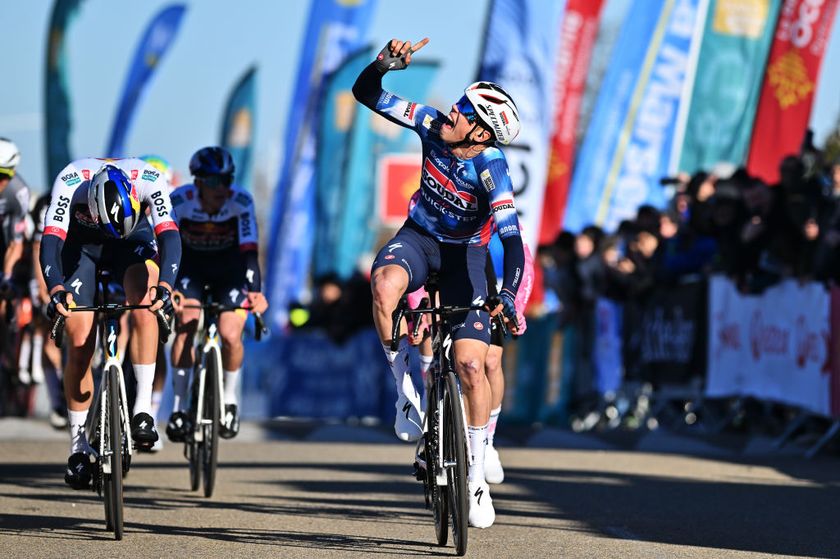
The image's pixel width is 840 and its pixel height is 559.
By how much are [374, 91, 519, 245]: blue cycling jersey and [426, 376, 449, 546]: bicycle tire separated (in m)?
0.85

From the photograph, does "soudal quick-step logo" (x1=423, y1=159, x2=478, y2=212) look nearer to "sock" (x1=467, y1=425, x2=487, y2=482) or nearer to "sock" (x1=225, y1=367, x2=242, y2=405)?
"sock" (x1=467, y1=425, x2=487, y2=482)

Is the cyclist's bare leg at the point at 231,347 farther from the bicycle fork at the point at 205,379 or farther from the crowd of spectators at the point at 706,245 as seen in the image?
the crowd of spectators at the point at 706,245

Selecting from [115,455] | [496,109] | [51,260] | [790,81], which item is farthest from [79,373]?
[790,81]

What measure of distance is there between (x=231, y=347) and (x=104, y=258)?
7.16ft

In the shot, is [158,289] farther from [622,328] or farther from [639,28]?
[639,28]

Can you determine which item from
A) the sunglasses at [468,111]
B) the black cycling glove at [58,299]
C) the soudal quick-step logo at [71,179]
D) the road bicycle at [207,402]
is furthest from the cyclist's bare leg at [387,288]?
the road bicycle at [207,402]

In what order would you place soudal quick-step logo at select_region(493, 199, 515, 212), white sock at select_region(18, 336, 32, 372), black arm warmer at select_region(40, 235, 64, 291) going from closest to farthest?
soudal quick-step logo at select_region(493, 199, 515, 212) → black arm warmer at select_region(40, 235, 64, 291) → white sock at select_region(18, 336, 32, 372)

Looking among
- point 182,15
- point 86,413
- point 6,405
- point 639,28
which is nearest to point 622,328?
point 639,28

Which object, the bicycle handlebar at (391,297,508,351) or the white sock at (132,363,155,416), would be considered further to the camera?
the white sock at (132,363,155,416)

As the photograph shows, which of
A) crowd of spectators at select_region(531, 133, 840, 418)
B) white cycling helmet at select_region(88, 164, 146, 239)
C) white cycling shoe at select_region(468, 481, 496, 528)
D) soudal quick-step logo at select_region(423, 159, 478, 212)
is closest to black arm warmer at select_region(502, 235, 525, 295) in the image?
soudal quick-step logo at select_region(423, 159, 478, 212)

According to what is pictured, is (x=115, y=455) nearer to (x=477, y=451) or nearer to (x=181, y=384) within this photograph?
(x=477, y=451)

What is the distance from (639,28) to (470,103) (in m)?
13.7

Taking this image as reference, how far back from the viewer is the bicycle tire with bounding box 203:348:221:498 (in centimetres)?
1069

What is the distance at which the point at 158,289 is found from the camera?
8875mm
